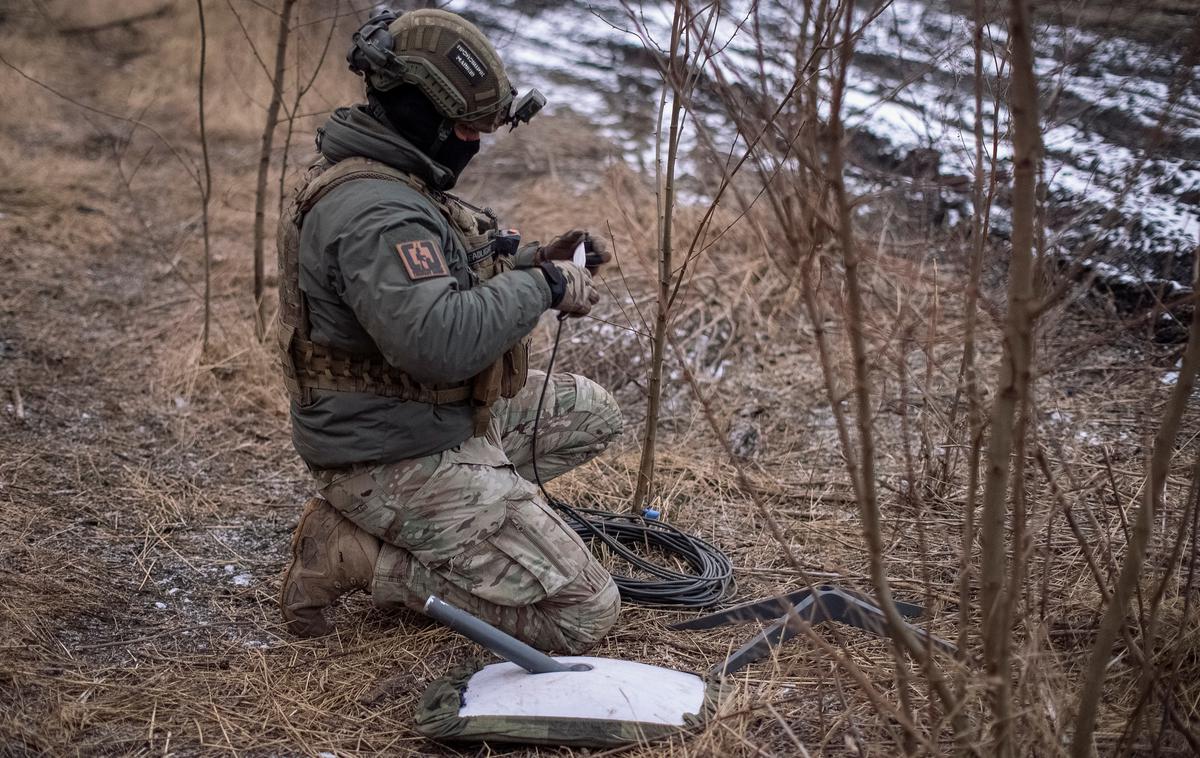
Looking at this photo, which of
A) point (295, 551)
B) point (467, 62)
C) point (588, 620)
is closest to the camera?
point (467, 62)

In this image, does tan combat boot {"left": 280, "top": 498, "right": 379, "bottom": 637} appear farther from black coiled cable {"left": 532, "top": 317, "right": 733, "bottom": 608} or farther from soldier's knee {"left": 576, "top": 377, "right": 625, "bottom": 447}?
soldier's knee {"left": 576, "top": 377, "right": 625, "bottom": 447}

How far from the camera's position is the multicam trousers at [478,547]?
2.82m

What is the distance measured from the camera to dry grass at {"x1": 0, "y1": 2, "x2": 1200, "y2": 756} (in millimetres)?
2523

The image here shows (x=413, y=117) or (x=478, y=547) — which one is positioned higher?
(x=413, y=117)

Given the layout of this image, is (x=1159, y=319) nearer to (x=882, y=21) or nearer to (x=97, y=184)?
(x=882, y=21)

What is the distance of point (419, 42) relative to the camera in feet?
8.80

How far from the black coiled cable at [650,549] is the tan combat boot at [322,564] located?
67 cm

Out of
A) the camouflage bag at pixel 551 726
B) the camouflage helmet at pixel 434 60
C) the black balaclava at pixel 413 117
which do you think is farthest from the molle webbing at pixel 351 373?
the camouflage bag at pixel 551 726

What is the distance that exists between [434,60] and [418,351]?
2.54ft

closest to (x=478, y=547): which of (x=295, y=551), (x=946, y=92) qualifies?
(x=295, y=551)

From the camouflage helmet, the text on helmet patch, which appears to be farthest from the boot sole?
the text on helmet patch

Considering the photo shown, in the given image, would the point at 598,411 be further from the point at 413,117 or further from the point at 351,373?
the point at 413,117

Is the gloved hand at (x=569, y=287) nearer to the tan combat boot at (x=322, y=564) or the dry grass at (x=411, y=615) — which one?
the dry grass at (x=411, y=615)

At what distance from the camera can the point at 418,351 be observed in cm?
257
